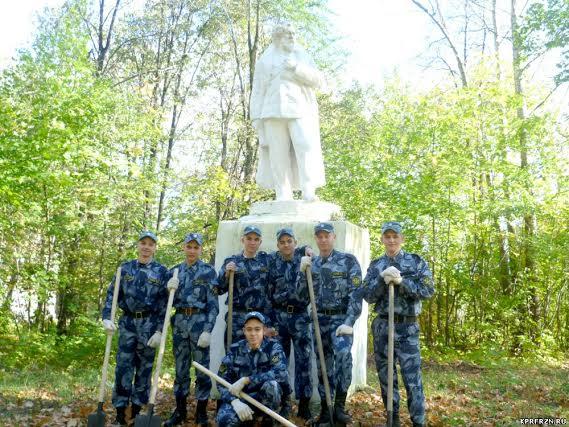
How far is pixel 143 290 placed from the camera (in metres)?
4.98

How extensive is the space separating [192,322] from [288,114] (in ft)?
8.98

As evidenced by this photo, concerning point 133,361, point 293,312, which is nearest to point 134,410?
point 133,361

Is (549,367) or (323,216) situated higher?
(323,216)

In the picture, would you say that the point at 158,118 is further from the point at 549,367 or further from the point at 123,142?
the point at 549,367

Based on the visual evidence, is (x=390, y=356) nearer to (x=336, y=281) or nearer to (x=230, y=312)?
(x=336, y=281)

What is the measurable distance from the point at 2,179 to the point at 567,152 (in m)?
12.5

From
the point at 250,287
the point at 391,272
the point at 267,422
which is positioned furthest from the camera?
the point at 250,287

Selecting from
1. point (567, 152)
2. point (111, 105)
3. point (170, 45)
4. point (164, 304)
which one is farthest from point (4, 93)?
point (567, 152)

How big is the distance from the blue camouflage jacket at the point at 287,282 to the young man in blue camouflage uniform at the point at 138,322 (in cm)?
104

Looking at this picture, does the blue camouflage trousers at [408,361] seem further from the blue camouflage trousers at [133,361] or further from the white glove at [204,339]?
the blue camouflage trousers at [133,361]

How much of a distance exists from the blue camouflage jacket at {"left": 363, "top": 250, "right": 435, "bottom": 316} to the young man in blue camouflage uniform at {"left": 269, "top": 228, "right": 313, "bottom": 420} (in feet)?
2.17

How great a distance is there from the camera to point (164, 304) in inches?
200

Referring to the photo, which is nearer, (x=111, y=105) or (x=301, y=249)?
(x=301, y=249)

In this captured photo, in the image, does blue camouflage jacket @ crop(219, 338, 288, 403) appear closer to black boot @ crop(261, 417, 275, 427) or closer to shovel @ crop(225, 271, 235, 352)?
black boot @ crop(261, 417, 275, 427)
